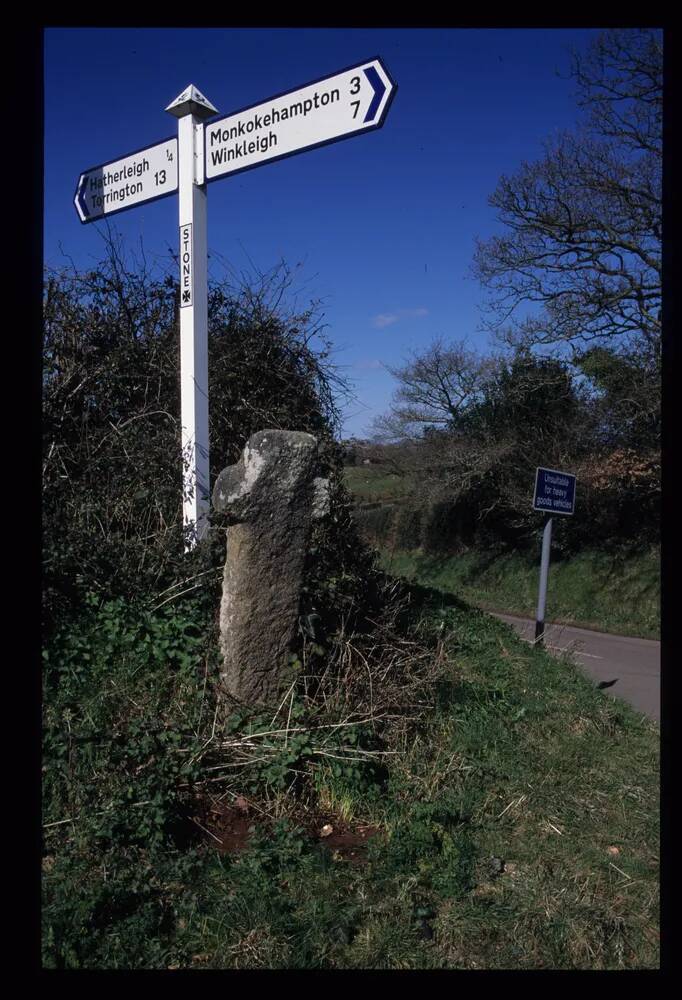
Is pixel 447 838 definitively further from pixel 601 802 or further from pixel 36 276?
pixel 36 276

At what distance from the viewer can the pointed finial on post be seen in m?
5.90

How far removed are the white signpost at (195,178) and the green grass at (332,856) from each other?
1.44 meters

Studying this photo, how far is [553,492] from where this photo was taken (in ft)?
34.5

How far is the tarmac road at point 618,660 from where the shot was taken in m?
9.16

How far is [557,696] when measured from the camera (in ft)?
23.2

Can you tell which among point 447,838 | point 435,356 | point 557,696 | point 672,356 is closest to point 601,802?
point 447,838

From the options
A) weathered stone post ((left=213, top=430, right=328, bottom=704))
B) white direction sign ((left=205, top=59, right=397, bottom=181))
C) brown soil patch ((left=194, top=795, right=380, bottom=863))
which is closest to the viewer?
brown soil patch ((left=194, top=795, right=380, bottom=863))

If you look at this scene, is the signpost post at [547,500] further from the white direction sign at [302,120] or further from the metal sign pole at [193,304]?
the white direction sign at [302,120]

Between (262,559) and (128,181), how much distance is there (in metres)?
3.60

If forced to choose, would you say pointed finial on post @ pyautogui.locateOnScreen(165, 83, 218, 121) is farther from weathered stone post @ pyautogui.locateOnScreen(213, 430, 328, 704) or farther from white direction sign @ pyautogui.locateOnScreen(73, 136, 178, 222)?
weathered stone post @ pyautogui.locateOnScreen(213, 430, 328, 704)

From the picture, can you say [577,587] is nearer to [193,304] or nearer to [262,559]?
[193,304]

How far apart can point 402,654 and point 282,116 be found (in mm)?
4025

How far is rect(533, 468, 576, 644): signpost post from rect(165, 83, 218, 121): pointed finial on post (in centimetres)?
612

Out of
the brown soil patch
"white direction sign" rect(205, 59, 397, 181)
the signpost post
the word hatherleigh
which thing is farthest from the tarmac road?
the word hatherleigh
